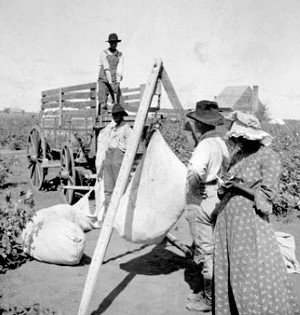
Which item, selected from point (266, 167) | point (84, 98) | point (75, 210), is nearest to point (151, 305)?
point (266, 167)

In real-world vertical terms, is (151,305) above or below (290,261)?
below

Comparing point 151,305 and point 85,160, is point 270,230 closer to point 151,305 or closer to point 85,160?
point 151,305

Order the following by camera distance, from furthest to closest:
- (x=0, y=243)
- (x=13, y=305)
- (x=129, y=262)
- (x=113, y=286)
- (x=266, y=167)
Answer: (x=129, y=262) → (x=0, y=243) → (x=113, y=286) → (x=13, y=305) → (x=266, y=167)

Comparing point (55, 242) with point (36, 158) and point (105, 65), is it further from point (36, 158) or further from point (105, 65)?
point (36, 158)

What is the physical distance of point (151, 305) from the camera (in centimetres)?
348

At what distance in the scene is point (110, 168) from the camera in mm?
5520

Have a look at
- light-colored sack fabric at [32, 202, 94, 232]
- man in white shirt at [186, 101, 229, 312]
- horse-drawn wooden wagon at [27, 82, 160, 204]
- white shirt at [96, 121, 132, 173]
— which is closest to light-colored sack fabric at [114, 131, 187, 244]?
man in white shirt at [186, 101, 229, 312]

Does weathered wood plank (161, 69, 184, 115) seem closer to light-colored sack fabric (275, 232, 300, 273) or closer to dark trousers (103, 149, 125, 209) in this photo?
light-colored sack fabric (275, 232, 300, 273)

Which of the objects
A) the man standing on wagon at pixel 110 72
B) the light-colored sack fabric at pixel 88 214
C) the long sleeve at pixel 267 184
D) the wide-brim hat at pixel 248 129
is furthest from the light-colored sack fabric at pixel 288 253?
→ the man standing on wagon at pixel 110 72

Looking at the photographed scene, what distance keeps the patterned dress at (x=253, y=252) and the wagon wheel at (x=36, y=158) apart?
20.2 ft

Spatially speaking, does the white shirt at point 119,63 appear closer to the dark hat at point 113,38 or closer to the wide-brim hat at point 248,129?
the dark hat at point 113,38

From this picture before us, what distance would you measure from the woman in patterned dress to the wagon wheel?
6135 mm

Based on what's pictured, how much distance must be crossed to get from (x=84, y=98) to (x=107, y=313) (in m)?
4.80

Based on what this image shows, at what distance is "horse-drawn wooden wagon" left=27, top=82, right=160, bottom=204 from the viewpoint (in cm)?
701
